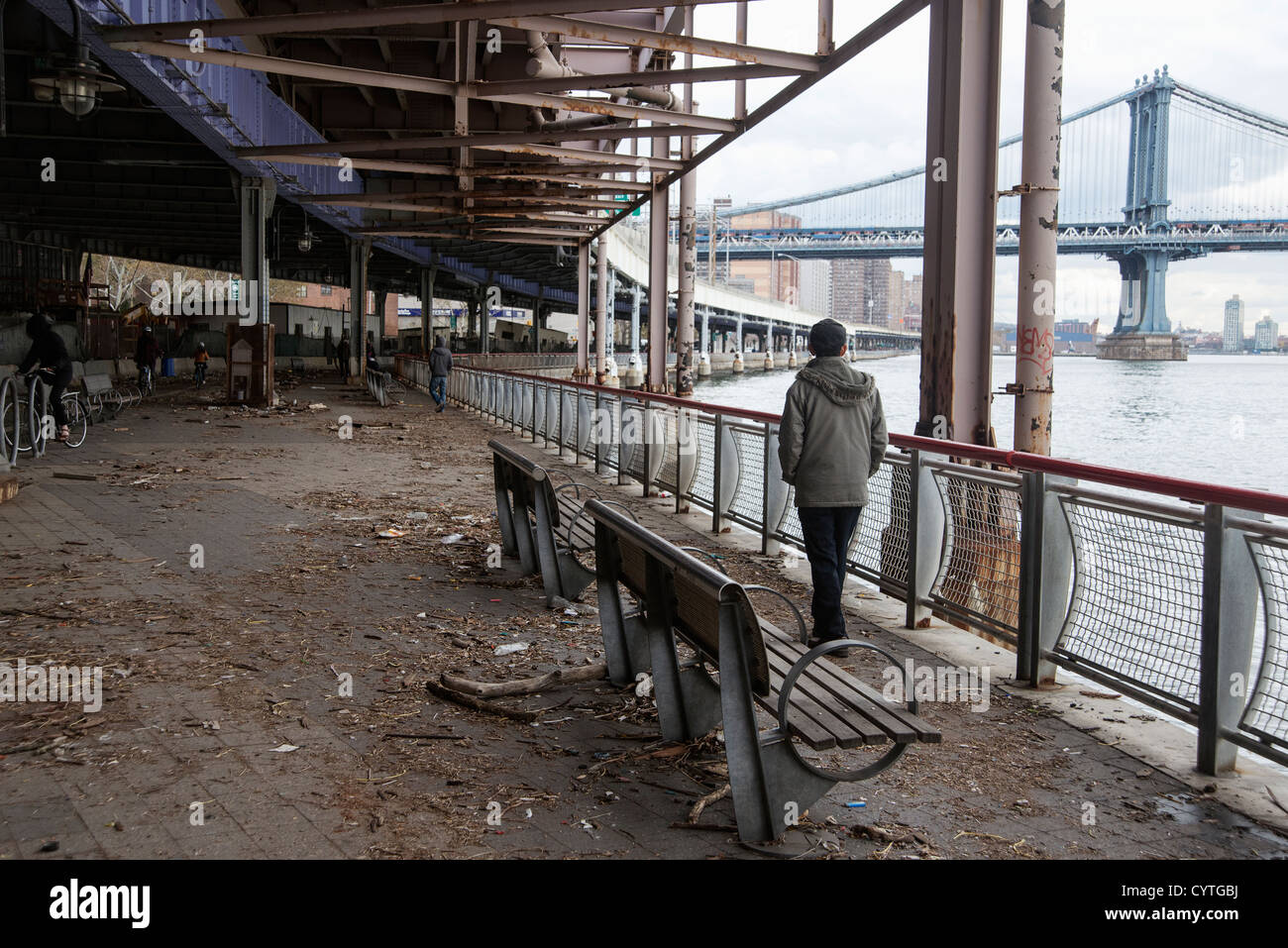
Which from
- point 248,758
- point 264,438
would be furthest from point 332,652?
point 264,438

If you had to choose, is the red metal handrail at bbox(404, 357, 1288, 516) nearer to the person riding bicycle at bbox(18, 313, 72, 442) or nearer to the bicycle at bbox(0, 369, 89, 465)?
the bicycle at bbox(0, 369, 89, 465)

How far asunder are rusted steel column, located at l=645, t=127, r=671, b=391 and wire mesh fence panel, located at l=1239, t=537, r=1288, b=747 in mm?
19743

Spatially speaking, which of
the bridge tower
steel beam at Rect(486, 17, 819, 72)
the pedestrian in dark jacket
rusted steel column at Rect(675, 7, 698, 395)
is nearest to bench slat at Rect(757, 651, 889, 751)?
steel beam at Rect(486, 17, 819, 72)

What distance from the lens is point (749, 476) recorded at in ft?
31.9

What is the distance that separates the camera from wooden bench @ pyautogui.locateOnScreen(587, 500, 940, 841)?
11.4 ft

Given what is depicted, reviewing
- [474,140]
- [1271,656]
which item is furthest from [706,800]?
[474,140]

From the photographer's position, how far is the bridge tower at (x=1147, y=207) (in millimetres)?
71938

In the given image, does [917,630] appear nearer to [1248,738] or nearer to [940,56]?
[1248,738]

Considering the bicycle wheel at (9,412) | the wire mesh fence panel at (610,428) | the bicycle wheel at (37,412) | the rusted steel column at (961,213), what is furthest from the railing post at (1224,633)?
the bicycle wheel at (37,412)

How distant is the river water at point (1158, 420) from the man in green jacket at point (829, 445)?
1210 centimetres

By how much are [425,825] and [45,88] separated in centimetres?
918

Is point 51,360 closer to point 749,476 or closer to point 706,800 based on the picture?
point 749,476

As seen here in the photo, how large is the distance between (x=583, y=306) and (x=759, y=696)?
→ 38.0 m

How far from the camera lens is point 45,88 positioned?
10.1 m
